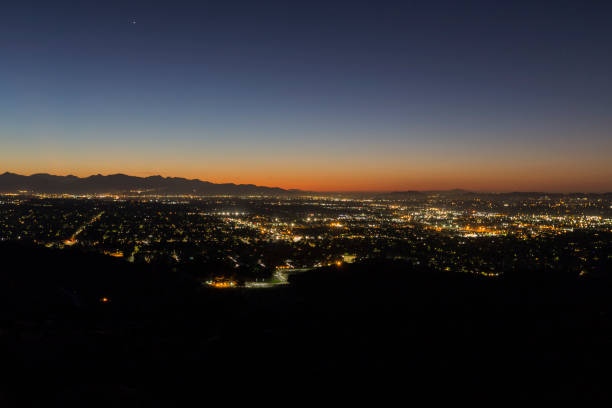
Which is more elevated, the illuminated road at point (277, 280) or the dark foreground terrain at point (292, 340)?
the dark foreground terrain at point (292, 340)

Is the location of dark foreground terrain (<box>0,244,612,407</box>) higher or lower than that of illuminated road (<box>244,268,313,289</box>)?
higher

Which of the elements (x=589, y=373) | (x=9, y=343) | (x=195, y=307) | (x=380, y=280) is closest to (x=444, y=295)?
(x=380, y=280)

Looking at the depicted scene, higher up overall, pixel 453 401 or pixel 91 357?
pixel 91 357

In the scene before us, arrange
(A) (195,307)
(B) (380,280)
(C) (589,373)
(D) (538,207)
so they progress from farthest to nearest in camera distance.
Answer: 1. (D) (538,207)
2. (B) (380,280)
3. (A) (195,307)
4. (C) (589,373)

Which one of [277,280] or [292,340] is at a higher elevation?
[292,340]

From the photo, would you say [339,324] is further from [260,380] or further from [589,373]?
[589,373]

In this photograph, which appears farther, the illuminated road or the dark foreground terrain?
the illuminated road

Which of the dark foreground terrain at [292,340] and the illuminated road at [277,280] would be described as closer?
the dark foreground terrain at [292,340]

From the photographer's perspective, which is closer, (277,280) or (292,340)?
(292,340)
